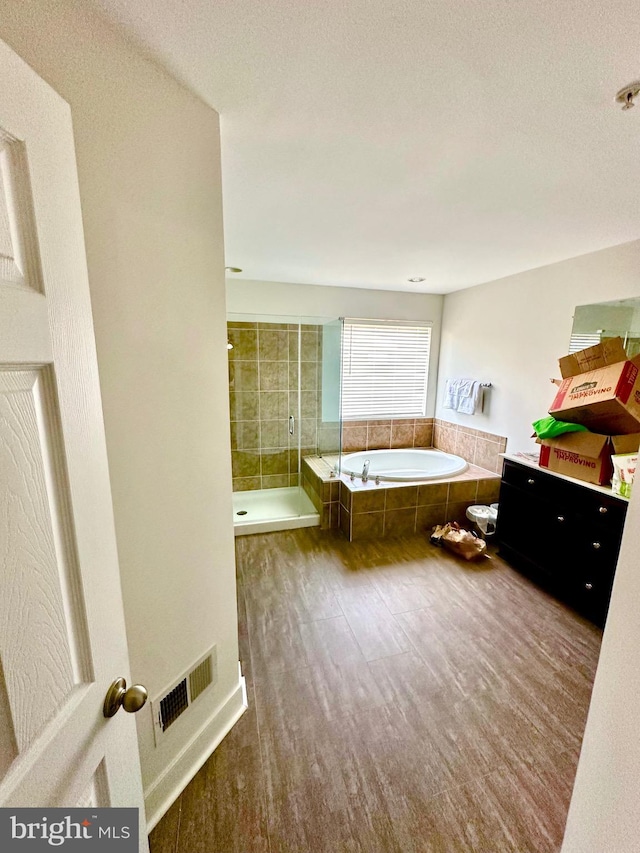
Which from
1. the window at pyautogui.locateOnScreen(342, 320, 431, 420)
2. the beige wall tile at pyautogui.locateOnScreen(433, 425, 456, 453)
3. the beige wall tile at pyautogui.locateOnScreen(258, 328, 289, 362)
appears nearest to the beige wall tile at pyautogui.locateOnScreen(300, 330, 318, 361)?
the beige wall tile at pyautogui.locateOnScreen(258, 328, 289, 362)

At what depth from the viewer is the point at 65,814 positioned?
0.53 m

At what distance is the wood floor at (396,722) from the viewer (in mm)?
1141

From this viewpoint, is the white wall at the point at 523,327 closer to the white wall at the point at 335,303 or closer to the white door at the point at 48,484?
the white wall at the point at 335,303

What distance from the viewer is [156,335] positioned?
3.33 feet

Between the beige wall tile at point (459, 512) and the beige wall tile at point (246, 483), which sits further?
the beige wall tile at point (246, 483)

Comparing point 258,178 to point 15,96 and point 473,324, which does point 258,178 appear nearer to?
point 15,96

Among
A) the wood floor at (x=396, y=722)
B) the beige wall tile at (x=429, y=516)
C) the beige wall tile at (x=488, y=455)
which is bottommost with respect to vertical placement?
the wood floor at (x=396, y=722)

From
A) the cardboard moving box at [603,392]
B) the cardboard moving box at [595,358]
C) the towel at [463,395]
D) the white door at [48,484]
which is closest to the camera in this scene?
the white door at [48,484]

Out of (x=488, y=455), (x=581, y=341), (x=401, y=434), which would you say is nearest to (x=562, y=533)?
(x=488, y=455)

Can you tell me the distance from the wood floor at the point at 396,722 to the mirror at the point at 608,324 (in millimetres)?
1854

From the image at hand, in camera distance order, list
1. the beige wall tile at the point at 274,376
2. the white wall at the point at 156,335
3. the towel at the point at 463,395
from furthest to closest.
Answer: the beige wall tile at the point at 274,376 → the towel at the point at 463,395 → the white wall at the point at 156,335

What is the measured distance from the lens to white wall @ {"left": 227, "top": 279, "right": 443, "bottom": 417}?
359 cm

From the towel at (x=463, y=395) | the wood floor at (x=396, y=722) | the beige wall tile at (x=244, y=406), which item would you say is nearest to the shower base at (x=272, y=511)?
the wood floor at (x=396, y=722)

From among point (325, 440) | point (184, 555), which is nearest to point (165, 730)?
point (184, 555)
